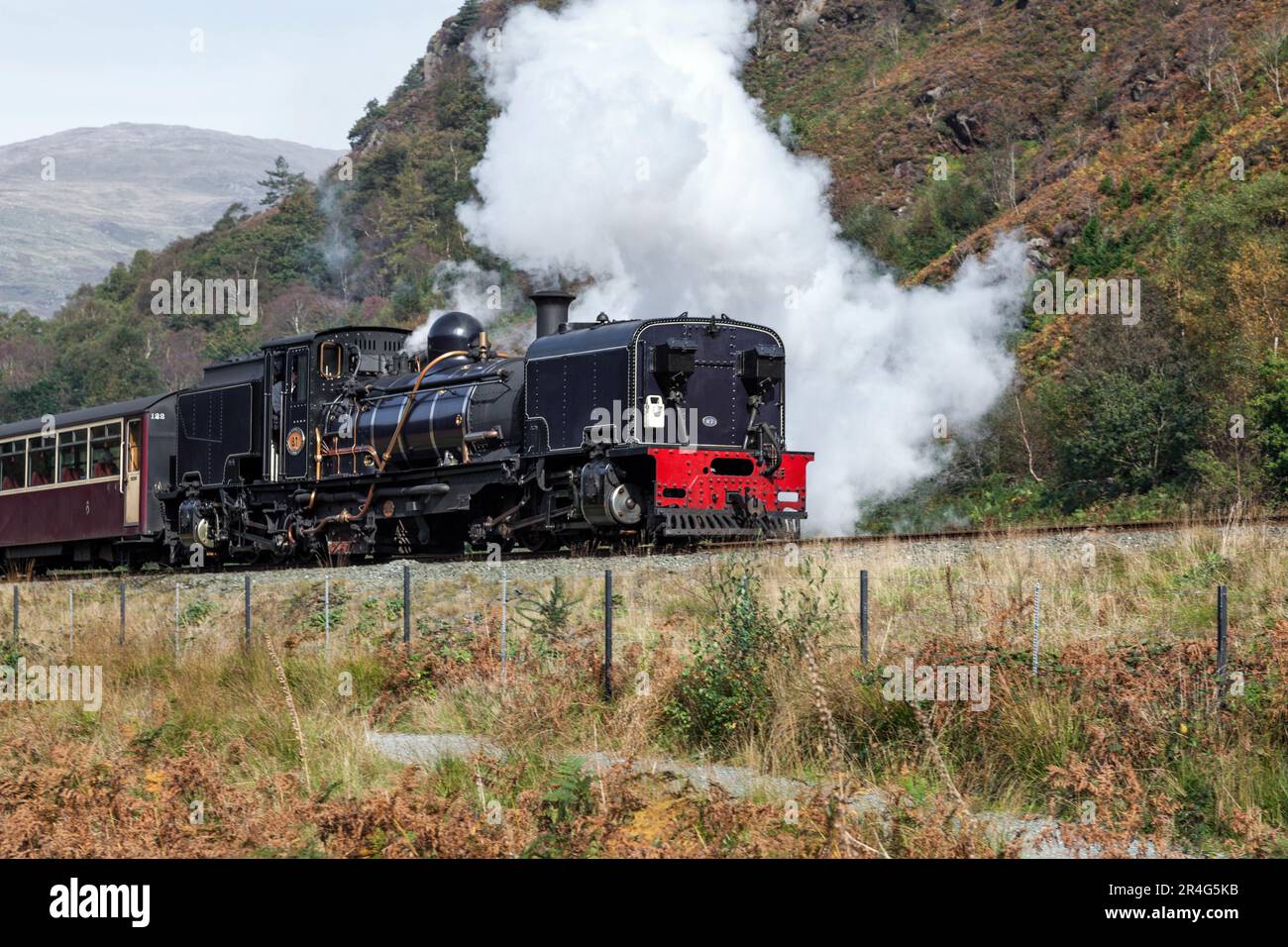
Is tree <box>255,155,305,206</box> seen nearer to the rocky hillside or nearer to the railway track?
the rocky hillside

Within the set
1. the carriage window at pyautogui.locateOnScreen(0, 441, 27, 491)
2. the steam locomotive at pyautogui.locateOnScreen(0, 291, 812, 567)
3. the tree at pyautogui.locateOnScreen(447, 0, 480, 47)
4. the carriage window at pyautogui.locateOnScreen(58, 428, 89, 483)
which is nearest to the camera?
the steam locomotive at pyautogui.locateOnScreen(0, 291, 812, 567)

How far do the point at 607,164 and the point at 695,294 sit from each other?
10.8 ft

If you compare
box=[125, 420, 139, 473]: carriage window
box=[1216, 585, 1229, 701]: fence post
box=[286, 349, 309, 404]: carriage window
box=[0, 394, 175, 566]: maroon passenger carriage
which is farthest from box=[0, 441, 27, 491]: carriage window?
box=[1216, 585, 1229, 701]: fence post

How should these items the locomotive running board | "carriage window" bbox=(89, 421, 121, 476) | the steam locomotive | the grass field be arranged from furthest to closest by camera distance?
"carriage window" bbox=(89, 421, 121, 476) < the steam locomotive < the locomotive running board < the grass field

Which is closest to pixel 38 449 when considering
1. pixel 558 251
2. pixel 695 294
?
pixel 558 251

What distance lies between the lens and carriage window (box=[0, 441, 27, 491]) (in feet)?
95.2

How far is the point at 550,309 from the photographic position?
21656 millimetres

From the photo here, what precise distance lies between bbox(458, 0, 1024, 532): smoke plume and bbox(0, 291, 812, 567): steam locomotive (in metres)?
7.45

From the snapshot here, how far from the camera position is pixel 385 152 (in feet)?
300

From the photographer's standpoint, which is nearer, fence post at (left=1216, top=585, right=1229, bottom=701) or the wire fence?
fence post at (left=1216, top=585, right=1229, bottom=701)

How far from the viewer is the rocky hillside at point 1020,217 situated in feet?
90.6

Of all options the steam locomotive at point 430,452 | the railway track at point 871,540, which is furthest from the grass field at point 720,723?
the steam locomotive at point 430,452

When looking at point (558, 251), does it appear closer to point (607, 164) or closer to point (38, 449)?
point (607, 164)

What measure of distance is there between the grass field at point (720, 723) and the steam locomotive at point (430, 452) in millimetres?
3642
